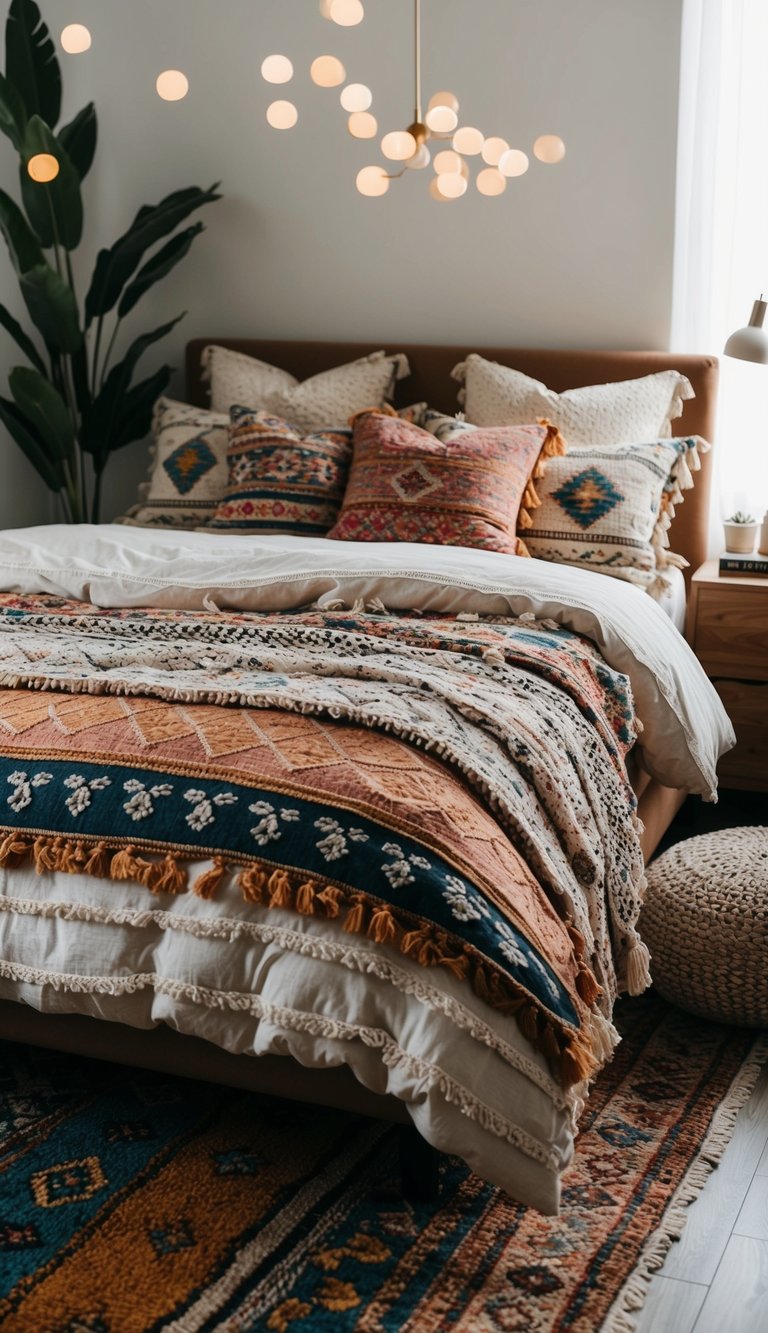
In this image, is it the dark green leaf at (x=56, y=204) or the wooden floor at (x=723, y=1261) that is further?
the dark green leaf at (x=56, y=204)

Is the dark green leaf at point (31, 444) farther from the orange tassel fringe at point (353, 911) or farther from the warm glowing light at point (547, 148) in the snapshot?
the orange tassel fringe at point (353, 911)

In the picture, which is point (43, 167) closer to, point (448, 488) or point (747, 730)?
point (448, 488)

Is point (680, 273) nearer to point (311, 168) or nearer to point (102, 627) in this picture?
point (311, 168)

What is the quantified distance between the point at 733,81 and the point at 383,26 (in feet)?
3.30

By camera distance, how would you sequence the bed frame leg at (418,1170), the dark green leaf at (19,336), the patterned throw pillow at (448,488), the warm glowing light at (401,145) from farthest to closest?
the dark green leaf at (19,336) < the patterned throw pillow at (448,488) < the warm glowing light at (401,145) < the bed frame leg at (418,1170)

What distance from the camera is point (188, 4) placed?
150 inches

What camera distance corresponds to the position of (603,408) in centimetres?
323

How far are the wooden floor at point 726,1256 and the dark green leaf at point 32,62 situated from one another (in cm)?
339

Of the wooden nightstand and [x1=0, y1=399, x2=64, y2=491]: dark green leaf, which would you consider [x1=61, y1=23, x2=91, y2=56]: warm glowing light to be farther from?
the wooden nightstand

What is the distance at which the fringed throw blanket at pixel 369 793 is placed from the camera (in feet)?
4.75

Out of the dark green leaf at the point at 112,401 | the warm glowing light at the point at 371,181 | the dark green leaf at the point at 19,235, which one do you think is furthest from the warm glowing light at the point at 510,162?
the dark green leaf at the point at 19,235

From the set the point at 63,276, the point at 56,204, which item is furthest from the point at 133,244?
the point at 63,276

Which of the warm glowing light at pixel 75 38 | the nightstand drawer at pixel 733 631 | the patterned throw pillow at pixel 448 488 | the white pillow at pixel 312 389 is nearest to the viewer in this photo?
the warm glowing light at pixel 75 38

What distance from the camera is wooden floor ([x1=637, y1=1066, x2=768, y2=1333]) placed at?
1427mm
